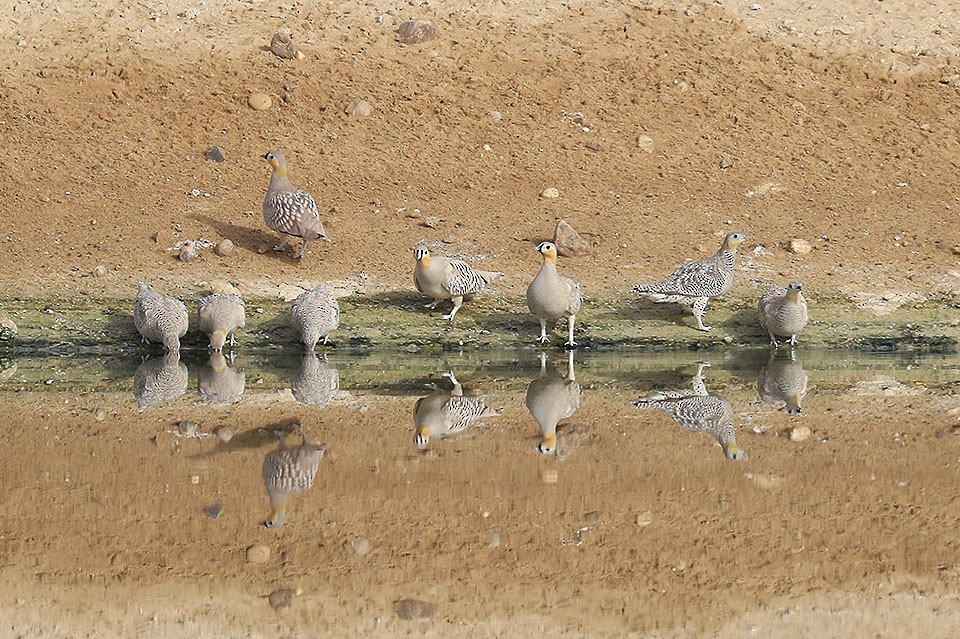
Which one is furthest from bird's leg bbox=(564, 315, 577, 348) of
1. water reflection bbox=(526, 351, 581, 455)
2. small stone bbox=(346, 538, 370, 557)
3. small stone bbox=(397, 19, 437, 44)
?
small stone bbox=(397, 19, 437, 44)

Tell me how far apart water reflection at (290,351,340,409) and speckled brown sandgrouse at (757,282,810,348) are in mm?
4431

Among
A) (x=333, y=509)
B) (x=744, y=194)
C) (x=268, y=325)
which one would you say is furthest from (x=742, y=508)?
(x=744, y=194)

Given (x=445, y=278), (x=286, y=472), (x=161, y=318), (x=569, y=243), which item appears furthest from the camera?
(x=569, y=243)

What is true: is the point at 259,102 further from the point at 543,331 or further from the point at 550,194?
the point at 543,331

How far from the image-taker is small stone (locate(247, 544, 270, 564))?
7.90m

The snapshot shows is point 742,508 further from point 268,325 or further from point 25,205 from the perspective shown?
point 25,205

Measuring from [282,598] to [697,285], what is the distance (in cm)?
869

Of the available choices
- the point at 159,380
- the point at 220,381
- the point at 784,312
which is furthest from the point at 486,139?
the point at 159,380

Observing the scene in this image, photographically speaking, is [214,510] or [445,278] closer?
[214,510]

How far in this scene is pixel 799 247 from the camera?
56.9 ft

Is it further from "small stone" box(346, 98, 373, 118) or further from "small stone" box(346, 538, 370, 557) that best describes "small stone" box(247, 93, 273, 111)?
"small stone" box(346, 538, 370, 557)

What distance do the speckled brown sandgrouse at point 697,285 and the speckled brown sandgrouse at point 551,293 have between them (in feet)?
3.29

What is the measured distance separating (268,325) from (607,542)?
25.6 ft

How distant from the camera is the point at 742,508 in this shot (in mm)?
8992
